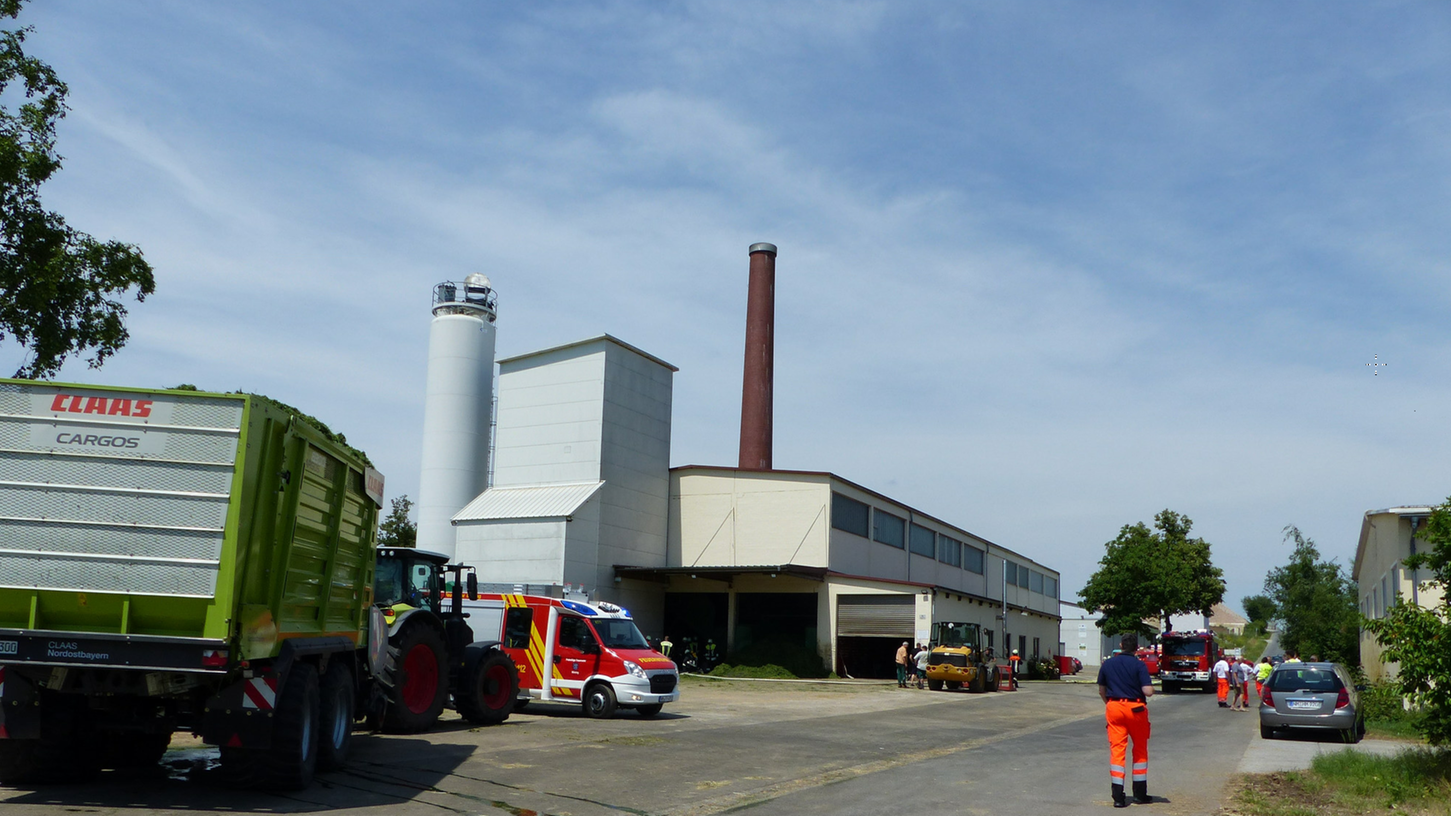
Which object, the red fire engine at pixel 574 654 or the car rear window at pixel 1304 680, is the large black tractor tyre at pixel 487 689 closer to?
the red fire engine at pixel 574 654

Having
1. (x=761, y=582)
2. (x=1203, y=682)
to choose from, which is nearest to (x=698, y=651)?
(x=761, y=582)

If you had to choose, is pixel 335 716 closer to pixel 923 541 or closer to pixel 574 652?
pixel 574 652

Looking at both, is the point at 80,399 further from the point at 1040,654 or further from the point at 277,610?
the point at 1040,654

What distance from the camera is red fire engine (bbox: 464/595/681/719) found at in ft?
65.7

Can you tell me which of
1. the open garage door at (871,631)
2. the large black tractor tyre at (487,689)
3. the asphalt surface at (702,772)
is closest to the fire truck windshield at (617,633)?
the asphalt surface at (702,772)

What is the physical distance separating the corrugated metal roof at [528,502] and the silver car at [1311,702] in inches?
1012

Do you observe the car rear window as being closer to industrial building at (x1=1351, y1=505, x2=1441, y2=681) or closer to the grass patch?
industrial building at (x1=1351, y1=505, x2=1441, y2=681)

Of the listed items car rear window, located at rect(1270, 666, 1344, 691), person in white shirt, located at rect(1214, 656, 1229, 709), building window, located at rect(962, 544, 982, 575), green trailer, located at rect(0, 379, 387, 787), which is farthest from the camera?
building window, located at rect(962, 544, 982, 575)

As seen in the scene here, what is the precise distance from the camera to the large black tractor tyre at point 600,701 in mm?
19969

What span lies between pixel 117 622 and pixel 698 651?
3658 centimetres

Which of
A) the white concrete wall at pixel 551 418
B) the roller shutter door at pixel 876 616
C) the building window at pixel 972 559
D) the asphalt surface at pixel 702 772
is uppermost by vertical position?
the white concrete wall at pixel 551 418

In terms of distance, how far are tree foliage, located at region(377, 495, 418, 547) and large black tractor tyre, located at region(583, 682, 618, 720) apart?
41201 millimetres

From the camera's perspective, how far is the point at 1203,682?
41938mm

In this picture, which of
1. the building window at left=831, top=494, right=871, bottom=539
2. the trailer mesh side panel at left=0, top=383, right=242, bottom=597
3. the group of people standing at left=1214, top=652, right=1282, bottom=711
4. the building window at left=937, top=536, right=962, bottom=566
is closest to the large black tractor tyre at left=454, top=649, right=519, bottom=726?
the trailer mesh side panel at left=0, top=383, right=242, bottom=597
